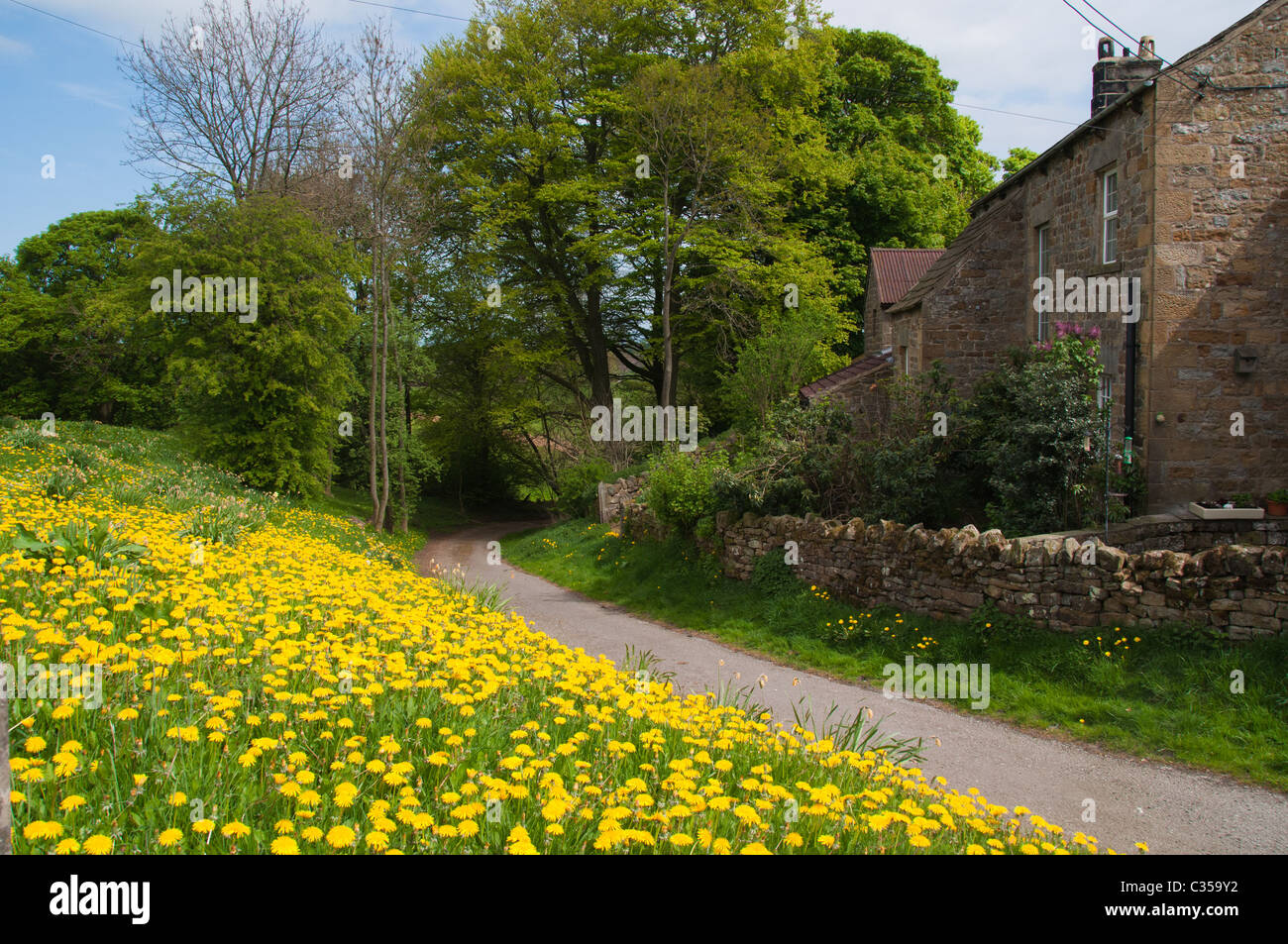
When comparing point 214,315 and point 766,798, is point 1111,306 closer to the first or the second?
point 766,798

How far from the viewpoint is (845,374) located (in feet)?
87.0

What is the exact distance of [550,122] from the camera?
30.4m

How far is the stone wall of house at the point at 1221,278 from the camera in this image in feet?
42.9

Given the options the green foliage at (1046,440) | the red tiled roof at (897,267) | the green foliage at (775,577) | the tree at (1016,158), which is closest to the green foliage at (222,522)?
the green foliage at (775,577)

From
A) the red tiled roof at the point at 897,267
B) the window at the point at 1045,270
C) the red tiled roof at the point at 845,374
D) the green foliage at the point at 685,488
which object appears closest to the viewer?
the window at the point at 1045,270

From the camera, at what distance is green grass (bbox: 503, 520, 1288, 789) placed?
854 cm

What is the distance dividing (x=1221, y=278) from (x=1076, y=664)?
23.7 ft

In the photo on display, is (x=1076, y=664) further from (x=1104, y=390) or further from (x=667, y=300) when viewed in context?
(x=667, y=300)

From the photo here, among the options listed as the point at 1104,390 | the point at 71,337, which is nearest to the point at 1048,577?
the point at 1104,390

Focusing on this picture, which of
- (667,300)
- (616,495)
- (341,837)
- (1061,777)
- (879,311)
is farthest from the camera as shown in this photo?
(879,311)

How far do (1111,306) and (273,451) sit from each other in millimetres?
20421

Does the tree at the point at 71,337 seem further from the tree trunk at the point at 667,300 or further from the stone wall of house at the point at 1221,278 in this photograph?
the stone wall of house at the point at 1221,278

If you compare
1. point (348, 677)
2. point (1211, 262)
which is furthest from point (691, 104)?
point (348, 677)

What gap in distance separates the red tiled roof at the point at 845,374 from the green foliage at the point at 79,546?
19.4 metres
